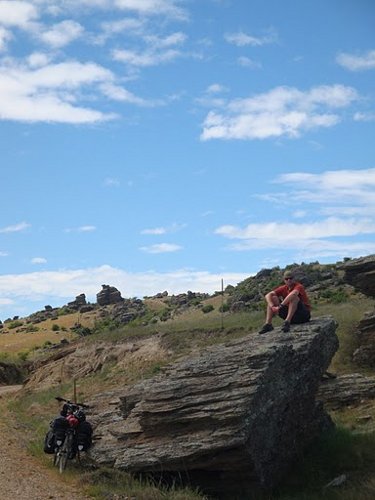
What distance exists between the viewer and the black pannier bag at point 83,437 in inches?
538

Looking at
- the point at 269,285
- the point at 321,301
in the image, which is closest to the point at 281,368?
the point at 321,301

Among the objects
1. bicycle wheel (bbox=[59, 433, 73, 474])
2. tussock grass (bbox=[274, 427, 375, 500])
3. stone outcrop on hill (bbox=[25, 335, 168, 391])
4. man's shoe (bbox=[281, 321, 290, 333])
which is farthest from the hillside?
bicycle wheel (bbox=[59, 433, 73, 474])

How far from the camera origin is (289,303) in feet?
52.5

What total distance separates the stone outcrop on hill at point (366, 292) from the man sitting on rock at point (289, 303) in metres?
4.85

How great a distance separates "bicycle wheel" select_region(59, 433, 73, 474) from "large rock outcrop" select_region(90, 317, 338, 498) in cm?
53

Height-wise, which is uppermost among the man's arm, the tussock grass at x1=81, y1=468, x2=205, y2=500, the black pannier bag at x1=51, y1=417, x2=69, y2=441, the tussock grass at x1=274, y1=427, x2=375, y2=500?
the man's arm

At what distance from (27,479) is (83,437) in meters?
1.63

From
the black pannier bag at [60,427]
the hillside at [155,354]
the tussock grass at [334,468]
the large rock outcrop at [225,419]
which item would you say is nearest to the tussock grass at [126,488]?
the large rock outcrop at [225,419]

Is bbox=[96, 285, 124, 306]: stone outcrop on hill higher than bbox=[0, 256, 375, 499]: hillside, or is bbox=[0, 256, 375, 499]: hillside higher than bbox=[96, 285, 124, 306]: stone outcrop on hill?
bbox=[96, 285, 124, 306]: stone outcrop on hill

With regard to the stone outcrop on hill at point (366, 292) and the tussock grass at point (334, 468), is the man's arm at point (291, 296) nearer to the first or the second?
the tussock grass at point (334, 468)

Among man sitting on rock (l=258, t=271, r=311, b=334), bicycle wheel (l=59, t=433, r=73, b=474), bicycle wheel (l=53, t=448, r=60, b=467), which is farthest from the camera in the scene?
man sitting on rock (l=258, t=271, r=311, b=334)

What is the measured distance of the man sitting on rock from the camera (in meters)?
15.9

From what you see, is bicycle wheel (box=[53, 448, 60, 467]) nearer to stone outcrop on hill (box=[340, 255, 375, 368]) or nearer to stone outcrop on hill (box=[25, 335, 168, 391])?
stone outcrop on hill (box=[340, 255, 375, 368])

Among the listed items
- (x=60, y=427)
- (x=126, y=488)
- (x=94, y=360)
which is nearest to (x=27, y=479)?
(x=60, y=427)
